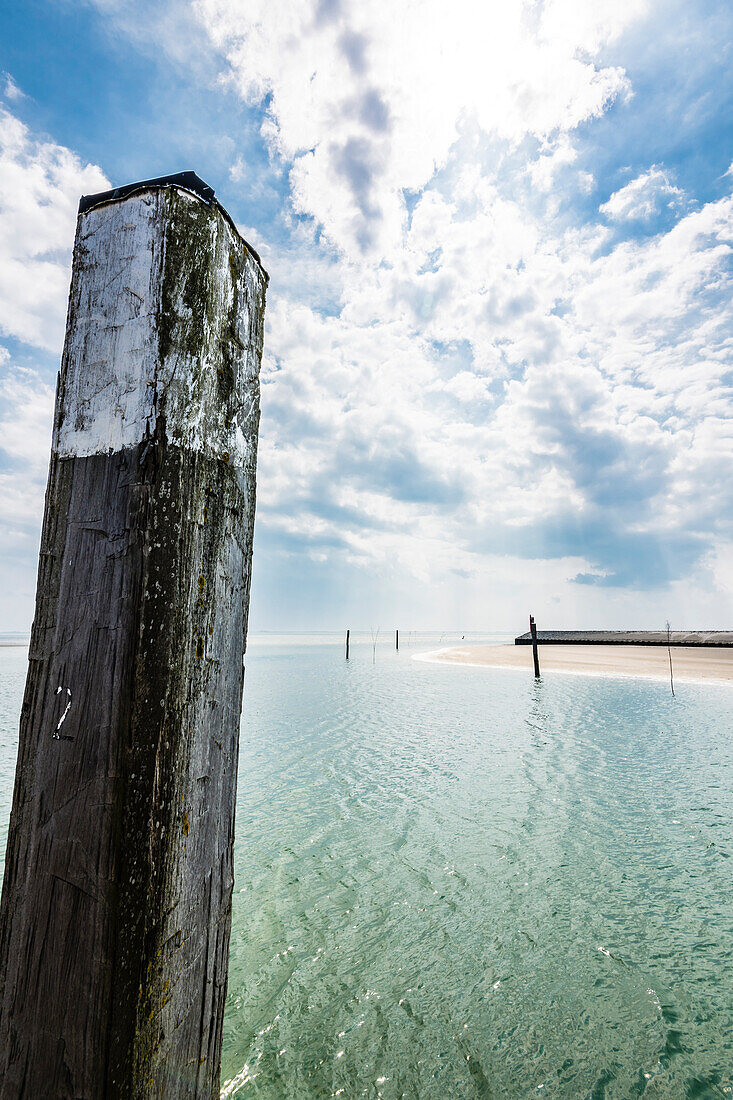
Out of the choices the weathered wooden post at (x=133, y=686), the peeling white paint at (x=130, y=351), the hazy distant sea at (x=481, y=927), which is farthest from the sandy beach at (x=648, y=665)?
the peeling white paint at (x=130, y=351)

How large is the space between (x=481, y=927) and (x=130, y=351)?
4673mm

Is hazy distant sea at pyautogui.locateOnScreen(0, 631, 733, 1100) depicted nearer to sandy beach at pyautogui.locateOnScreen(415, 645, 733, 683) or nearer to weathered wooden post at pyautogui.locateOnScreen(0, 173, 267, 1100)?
weathered wooden post at pyautogui.locateOnScreen(0, 173, 267, 1100)

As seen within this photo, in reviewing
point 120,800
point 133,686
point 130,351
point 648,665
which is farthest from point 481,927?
point 648,665

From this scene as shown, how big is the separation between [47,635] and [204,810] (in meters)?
0.63

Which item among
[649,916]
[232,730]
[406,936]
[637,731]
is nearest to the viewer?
[232,730]

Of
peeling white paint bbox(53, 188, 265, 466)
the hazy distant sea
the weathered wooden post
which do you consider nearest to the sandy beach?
the hazy distant sea

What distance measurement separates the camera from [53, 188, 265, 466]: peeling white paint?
1411 mm

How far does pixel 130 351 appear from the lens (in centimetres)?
144

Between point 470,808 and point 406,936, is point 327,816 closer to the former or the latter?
point 470,808

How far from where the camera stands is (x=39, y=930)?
1.29 metres

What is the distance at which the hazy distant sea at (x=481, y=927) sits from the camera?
279 cm

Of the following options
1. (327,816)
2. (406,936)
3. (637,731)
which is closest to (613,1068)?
(406,936)

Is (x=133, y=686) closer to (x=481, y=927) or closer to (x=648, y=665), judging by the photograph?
(x=481, y=927)

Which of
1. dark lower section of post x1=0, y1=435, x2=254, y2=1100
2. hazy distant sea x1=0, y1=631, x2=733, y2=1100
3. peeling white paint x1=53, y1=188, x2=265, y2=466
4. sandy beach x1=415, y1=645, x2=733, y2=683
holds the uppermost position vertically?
peeling white paint x1=53, y1=188, x2=265, y2=466
